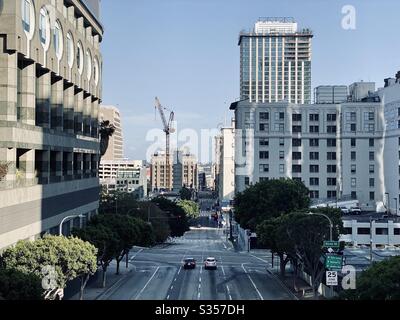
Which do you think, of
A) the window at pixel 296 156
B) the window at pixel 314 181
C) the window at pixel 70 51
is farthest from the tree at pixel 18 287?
the window at pixel 314 181

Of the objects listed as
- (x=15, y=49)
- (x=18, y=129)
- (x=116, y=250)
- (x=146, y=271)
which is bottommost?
(x=146, y=271)

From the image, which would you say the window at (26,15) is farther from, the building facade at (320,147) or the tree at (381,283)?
the building facade at (320,147)

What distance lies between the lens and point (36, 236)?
1582 inches

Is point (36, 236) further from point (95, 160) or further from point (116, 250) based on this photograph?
point (95, 160)

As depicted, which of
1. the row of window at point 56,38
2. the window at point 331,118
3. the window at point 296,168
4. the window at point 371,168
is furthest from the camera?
the window at point 296,168

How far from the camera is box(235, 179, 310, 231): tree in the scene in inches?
2921

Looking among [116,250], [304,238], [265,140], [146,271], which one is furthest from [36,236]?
[265,140]

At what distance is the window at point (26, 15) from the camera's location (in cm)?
4057

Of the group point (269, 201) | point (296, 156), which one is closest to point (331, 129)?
point (296, 156)

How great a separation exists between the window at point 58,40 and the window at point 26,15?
5.93m

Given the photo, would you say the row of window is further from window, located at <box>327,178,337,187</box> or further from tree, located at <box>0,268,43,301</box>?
window, located at <box>327,178,337,187</box>

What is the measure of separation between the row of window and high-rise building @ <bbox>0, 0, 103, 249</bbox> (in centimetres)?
8

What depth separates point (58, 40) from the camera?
49.1m

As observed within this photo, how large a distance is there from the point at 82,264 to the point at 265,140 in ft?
255
